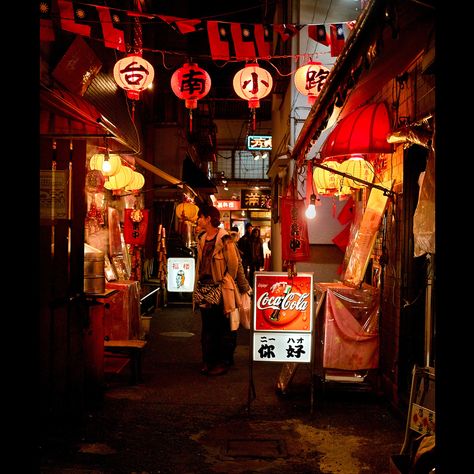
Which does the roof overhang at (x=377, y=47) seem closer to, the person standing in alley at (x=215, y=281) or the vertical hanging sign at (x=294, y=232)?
the vertical hanging sign at (x=294, y=232)

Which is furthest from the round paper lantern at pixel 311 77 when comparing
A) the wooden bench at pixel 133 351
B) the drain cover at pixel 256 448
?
the drain cover at pixel 256 448

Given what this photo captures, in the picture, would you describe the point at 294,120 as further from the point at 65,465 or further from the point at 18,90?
Answer: the point at 18,90

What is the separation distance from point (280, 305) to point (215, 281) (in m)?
2.41

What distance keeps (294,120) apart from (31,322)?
14004mm

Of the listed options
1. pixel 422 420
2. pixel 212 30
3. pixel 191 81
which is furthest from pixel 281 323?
pixel 191 81

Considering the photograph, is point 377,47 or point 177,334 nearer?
point 377,47

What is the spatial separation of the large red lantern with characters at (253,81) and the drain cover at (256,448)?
8.89 metres

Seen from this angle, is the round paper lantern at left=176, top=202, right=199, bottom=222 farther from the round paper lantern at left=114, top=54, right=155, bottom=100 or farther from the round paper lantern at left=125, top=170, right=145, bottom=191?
the round paper lantern at left=114, top=54, right=155, bottom=100

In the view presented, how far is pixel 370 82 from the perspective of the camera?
639cm

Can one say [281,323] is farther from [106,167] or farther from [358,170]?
[106,167]

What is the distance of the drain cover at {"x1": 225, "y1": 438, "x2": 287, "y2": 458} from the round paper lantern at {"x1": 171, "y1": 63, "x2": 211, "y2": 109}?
8836mm

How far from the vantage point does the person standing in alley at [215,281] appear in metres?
9.96

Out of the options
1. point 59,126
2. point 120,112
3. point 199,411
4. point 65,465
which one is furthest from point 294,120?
point 65,465

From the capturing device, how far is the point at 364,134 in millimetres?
8234
